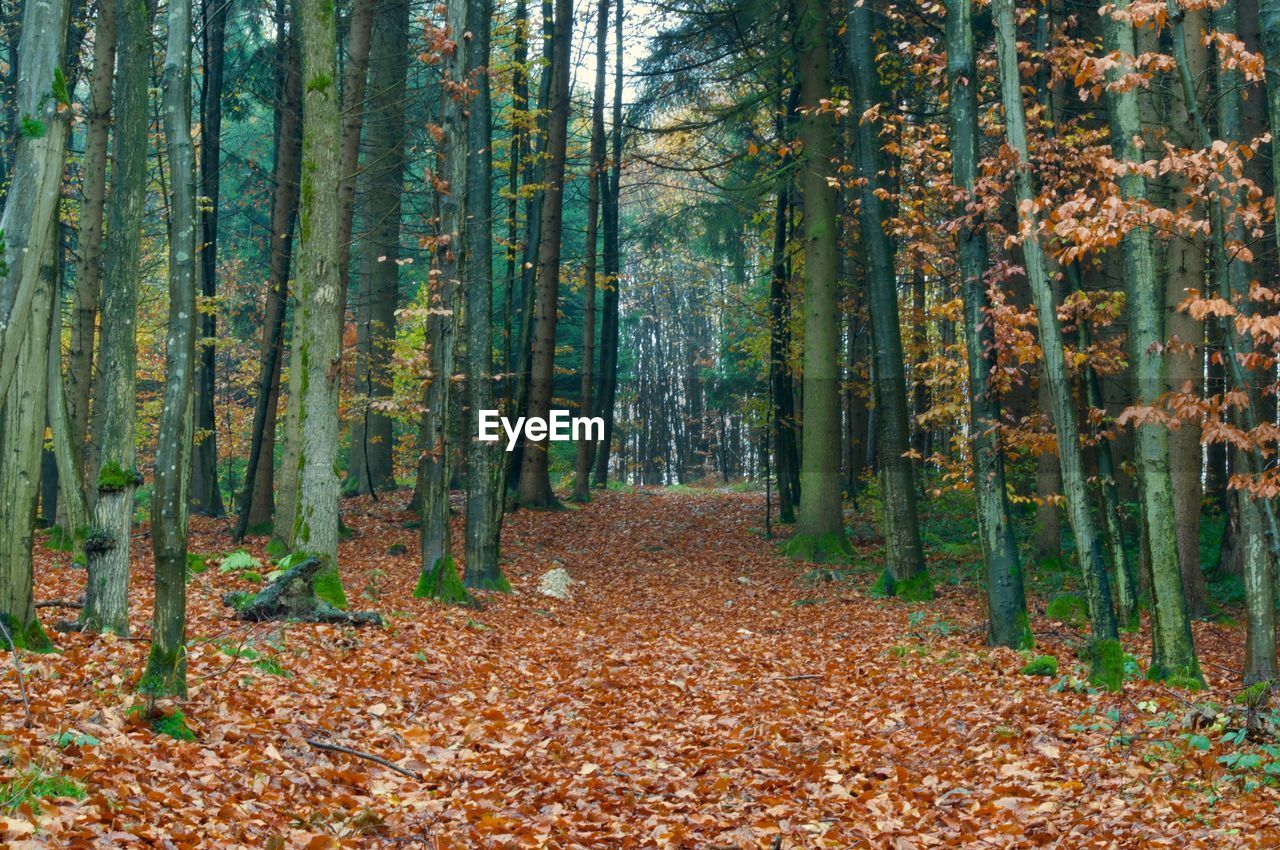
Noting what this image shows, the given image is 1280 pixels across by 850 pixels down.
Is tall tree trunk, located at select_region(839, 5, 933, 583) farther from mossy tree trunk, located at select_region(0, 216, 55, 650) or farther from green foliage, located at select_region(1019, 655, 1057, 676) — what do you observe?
mossy tree trunk, located at select_region(0, 216, 55, 650)

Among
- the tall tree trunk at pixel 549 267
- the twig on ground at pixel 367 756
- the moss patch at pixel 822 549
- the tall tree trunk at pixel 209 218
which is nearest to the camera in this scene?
the twig on ground at pixel 367 756

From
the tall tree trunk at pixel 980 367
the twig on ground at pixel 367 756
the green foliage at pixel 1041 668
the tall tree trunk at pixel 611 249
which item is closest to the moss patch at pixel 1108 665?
the green foliage at pixel 1041 668

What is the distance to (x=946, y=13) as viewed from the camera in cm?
1062

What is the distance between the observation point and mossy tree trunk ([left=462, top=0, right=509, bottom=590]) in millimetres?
12781

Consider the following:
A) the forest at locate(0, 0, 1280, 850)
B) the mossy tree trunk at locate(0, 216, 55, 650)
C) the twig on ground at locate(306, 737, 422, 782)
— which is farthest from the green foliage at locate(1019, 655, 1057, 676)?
the mossy tree trunk at locate(0, 216, 55, 650)

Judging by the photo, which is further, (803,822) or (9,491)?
(9,491)

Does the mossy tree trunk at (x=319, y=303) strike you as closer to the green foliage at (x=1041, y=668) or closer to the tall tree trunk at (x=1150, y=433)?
the green foliage at (x=1041, y=668)

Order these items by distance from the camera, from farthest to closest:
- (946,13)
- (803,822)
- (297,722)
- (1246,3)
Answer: (1246,3), (946,13), (297,722), (803,822)

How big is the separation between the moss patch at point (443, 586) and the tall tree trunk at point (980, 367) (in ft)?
20.5

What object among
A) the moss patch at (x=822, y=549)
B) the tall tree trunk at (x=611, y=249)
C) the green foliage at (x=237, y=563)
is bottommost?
the moss patch at (x=822, y=549)

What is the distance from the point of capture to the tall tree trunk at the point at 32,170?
6223 millimetres

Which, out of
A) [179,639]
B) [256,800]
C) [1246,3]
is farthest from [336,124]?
[1246,3]

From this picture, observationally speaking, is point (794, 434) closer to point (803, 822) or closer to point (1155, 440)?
point (1155, 440)

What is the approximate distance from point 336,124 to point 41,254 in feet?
16.4
